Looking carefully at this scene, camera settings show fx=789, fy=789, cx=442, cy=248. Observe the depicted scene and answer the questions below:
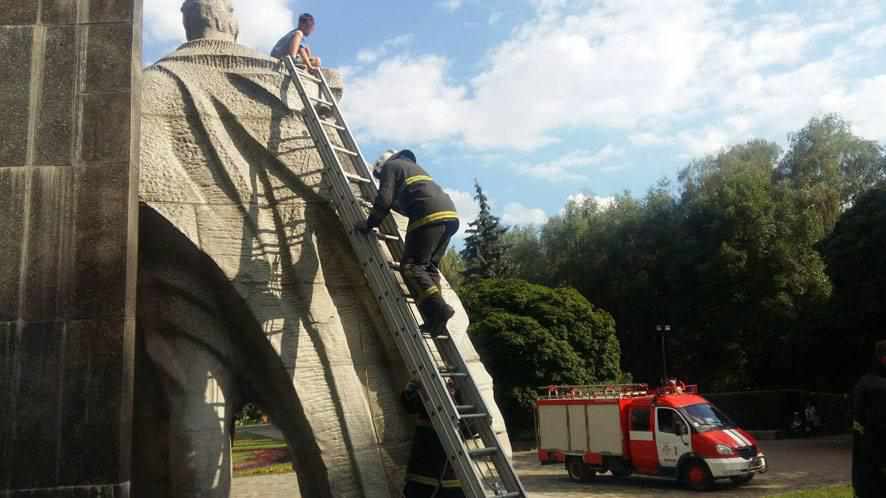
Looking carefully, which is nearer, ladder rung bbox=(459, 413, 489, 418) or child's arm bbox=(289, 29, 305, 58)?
ladder rung bbox=(459, 413, 489, 418)

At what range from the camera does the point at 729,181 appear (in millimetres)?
36375

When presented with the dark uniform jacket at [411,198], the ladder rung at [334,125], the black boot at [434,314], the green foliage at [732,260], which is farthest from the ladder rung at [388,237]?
the green foliage at [732,260]

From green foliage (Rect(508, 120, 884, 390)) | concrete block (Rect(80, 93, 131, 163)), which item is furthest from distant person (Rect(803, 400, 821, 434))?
concrete block (Rect(80, 93, 131, 163))

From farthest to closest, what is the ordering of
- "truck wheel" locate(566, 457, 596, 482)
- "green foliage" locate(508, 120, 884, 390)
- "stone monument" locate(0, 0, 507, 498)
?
1. "green foliage" locate(508, 120, 884, 390)
2. "truck wheel" locate(566, 457, 596, 482)
3. "stone monument" locate(0, 0, 507, 498)

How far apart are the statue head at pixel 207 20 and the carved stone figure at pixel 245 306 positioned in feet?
1.63

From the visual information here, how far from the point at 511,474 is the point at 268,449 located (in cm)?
2871

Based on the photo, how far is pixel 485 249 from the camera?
49938 millimetres

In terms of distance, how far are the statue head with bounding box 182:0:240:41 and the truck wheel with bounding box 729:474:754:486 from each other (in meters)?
14.2

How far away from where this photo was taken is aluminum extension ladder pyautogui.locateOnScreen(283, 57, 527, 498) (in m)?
6.41

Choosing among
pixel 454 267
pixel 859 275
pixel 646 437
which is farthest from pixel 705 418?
pixel 454 267

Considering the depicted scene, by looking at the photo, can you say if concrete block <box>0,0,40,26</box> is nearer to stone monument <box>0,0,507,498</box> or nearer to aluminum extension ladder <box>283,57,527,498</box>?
stone monument <box>0,0,507,498</box>

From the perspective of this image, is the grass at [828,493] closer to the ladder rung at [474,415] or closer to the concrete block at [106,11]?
the ladder rung at [474,415]

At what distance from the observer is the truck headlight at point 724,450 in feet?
55.6

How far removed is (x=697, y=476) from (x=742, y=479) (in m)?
1.03
